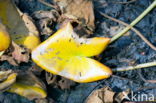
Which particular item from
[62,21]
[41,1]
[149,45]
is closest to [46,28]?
[62,21]

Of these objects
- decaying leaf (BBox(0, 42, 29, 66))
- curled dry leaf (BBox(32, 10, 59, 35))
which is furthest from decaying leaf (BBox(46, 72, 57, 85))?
curled dry leaf (BBox(32, 10, 59, 35))

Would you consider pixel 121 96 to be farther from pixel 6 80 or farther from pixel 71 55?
pixel 6 80

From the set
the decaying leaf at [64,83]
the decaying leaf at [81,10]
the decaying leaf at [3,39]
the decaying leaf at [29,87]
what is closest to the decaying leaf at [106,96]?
the decaying leaf at [64,83]

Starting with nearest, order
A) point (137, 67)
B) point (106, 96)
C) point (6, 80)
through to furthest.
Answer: point (6, 80) < point (106, 96) < point (137, 67)

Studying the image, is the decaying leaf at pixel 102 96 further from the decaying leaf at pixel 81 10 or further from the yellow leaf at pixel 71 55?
the decaying leaf at pixel 81 10

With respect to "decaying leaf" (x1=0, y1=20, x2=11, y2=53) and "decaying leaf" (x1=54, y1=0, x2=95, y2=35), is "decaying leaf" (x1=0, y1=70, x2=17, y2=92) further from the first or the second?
"decaying leaf" (x1=54, y1=0, x2=95, y2=35)

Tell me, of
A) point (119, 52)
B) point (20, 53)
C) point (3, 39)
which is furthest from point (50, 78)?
point (119, 52)

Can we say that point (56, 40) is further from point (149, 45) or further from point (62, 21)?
point (149, 45)
